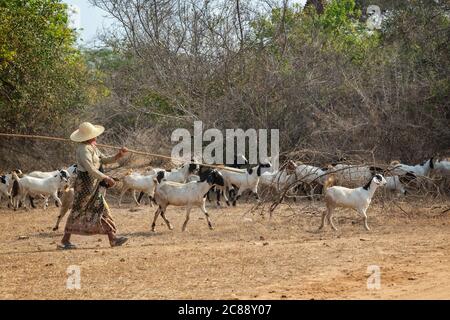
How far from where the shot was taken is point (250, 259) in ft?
33.0

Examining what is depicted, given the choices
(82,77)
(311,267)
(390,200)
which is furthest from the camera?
(82,77)

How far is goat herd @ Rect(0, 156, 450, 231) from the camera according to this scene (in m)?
13.9

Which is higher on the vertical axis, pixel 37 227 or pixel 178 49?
pixel 178 49

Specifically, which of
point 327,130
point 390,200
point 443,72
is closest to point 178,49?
point 327,130

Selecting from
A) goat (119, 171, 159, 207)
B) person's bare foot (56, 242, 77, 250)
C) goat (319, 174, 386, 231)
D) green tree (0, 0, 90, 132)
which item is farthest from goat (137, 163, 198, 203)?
person's bare foot (56, 242, 77, 250)

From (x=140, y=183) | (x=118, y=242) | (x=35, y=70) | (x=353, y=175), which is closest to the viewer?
(x=118, y=242)

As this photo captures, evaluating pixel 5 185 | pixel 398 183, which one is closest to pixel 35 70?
pixel 5 185

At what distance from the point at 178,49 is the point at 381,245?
12.3 meters

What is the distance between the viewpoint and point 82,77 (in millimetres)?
23594

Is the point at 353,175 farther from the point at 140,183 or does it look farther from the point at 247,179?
the point at 140,183

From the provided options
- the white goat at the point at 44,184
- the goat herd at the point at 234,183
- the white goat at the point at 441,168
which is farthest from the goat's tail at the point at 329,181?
the white goat at the point at 44,184

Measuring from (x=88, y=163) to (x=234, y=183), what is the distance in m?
8.39

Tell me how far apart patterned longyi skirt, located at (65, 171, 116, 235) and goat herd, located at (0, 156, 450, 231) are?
2659 millimetres
